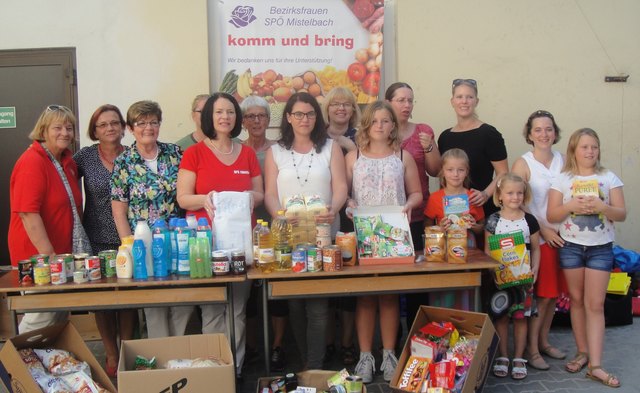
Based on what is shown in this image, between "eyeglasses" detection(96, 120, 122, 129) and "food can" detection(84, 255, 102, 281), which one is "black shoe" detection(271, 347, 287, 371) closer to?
"food can" detection(84, 255, 102, 281)

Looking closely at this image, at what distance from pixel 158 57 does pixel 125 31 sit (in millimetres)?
402

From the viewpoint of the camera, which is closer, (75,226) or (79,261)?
(79,261)

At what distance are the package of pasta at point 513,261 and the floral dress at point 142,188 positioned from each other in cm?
218

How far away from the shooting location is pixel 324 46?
215 inches

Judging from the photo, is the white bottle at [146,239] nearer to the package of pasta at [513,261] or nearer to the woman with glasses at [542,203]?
the package of pasta at [513,261]

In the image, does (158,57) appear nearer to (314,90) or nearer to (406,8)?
(314,90)

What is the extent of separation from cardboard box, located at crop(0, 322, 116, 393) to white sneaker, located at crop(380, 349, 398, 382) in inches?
66.6

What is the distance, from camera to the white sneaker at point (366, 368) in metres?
3.64

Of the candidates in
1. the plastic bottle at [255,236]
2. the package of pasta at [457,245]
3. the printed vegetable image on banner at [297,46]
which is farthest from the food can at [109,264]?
the printed vegetable image on banner at [297,46]

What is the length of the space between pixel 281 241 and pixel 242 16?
9.55ft

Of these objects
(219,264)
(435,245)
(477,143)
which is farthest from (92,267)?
(477,143)

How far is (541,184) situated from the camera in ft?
12.7

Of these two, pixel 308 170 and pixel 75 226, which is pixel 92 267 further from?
pixel 308 170

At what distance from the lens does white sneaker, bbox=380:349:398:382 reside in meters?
3.66
